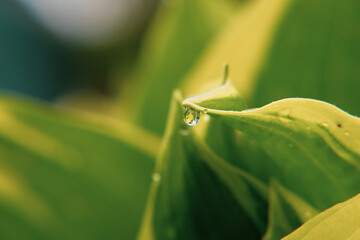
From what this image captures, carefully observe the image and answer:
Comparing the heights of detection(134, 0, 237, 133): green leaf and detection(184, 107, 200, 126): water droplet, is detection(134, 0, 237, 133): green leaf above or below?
above

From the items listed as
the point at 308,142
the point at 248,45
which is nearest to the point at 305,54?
the point at 248,45

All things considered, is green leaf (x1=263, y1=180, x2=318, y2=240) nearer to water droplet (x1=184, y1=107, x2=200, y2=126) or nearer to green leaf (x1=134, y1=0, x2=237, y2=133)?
water droplet (x1=184, y1=107, x2=200, y2=126)

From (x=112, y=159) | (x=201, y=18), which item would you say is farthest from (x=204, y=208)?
(x=201, y=18)

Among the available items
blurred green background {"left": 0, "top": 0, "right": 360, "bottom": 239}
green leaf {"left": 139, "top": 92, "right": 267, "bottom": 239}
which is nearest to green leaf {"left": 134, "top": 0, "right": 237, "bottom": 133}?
blurred green background {"left": 0, "top": 0, "right": 360, "bottom": 239}

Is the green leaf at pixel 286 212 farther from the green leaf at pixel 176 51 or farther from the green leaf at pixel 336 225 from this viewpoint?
the green leaf at pixel 176 51

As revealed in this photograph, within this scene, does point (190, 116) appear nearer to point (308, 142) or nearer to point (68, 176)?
point (308, 142)

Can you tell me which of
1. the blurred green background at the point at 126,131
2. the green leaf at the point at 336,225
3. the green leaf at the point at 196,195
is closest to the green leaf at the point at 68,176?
the blurred green background at the point at 126,131
